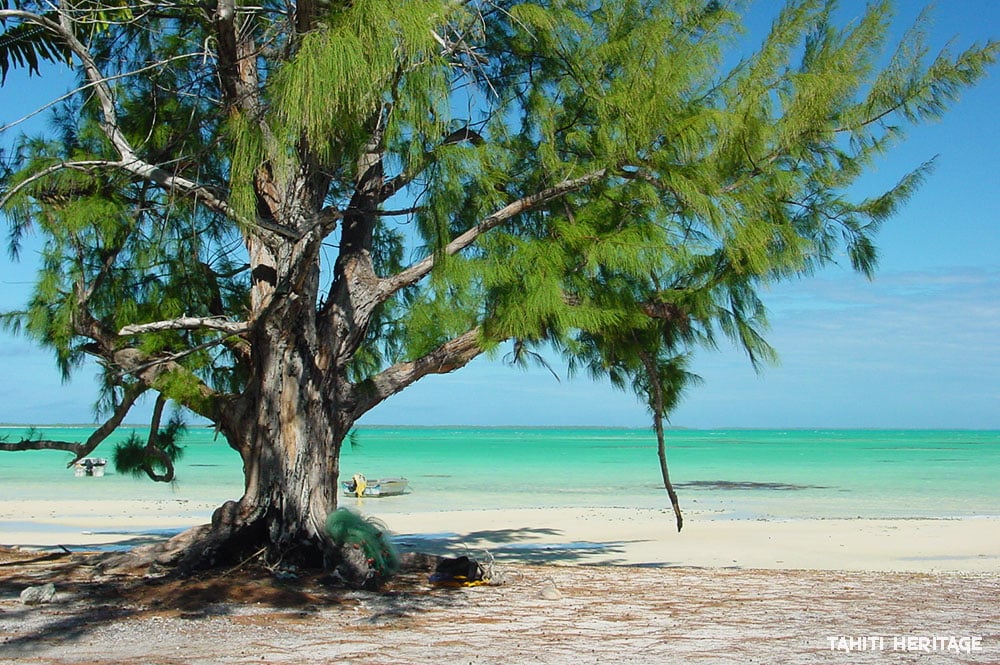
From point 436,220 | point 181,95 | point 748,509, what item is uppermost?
point 181,95

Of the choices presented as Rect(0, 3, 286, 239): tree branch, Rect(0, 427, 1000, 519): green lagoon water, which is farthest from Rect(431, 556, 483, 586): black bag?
Rect(0, 427, 1000, 519): green lagoon water

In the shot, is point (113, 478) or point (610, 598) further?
point (113, 478)

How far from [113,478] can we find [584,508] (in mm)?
12931

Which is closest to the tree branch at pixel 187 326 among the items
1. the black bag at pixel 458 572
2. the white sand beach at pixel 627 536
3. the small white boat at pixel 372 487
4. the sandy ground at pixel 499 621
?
the sandy ground at pixel 499 621

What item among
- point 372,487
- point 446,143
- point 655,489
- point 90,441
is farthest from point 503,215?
point 655,489

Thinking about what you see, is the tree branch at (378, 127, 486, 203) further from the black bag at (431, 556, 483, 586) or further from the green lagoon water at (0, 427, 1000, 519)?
the green lagoon water at (0, 427, 1000, 519)

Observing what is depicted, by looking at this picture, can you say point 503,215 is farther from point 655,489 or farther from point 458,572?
point 655,489

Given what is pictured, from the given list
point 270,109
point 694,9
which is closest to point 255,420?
point 270,109

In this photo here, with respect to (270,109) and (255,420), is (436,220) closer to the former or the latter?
(270,109)

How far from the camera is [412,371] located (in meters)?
6.13

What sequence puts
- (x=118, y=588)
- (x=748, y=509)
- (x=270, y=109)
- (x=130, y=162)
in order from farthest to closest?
(x=748, y=509) → (x=118, y=588) → (x=130, y=162) → (x=270, y=109)

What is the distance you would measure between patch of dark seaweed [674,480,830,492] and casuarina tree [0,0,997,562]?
1558cm

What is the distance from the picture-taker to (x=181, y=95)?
5766 millimetres

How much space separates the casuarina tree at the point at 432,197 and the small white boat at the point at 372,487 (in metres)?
10.4
